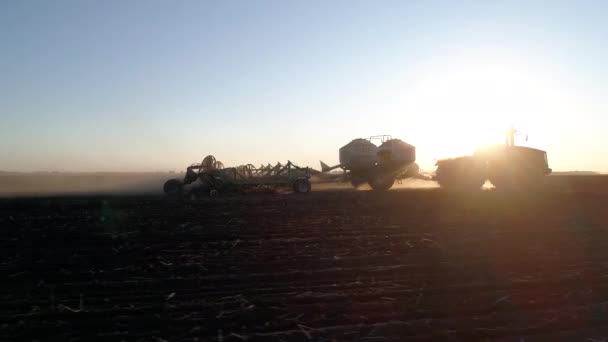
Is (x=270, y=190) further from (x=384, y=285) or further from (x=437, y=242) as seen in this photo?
(x=384, y=285)

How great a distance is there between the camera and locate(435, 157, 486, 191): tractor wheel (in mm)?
34000

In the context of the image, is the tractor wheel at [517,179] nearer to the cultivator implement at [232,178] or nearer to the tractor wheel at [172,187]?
the cultivator implement at [232,178]

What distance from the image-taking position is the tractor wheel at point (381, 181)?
36.4 metres

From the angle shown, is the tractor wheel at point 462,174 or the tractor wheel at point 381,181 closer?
the tractor wheel at point 462,174

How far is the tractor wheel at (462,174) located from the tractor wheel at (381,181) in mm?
3957

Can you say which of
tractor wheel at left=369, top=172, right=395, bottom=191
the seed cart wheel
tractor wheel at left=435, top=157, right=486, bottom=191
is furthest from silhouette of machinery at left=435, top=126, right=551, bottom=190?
the seed cart wheel

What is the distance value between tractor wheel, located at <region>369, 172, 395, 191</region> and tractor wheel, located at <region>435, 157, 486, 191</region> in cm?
396

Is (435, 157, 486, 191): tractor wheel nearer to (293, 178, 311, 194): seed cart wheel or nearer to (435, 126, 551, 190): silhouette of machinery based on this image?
(435, 126, 551, 190): silhouette of machinery

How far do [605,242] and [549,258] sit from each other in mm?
3011

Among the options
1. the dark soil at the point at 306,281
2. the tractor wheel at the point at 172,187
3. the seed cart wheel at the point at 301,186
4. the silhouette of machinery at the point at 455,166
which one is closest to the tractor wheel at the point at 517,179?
the silhouette of machinery at the point at 455,166

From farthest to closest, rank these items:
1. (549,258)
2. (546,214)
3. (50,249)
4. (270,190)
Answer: (270,190) → (546,214) → (50,249) → (549,258)

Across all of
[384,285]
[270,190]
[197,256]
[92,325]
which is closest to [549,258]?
[384,285]

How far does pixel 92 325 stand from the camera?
559cm

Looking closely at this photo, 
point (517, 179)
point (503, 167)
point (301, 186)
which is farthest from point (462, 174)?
point (301, 186)
